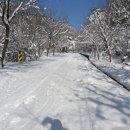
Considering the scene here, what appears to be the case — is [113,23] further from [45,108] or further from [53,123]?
[53,123]

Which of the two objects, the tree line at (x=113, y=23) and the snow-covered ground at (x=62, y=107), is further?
the tree line at (x=113, y=23)

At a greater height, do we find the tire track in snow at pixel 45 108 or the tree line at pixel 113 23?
the tree line at pixel 113 23

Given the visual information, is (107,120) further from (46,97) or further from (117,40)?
(117,40)

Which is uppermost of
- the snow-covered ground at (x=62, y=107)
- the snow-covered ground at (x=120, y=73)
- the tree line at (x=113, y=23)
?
the tree line at (x=113, y=23)

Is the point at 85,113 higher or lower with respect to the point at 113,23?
lower

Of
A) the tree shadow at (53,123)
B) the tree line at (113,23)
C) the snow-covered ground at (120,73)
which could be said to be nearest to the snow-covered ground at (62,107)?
the tree shadow at (53,123)

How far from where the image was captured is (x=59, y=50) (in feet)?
454

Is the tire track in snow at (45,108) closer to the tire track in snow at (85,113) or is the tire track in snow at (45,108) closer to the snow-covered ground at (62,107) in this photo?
the snow-covered ground at (62,107)

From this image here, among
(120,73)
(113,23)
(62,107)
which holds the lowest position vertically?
(120,73)

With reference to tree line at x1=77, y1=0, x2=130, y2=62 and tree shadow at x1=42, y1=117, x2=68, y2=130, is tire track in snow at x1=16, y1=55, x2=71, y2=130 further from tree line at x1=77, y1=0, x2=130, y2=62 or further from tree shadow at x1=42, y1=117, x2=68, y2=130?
tree line at x1=77, y1=0, x2=130, y2=62

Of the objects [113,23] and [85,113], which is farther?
[113,23]

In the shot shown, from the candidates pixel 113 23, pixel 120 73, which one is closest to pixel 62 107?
pixel 120 73

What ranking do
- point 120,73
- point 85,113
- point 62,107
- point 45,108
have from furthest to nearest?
point 120,73, point 62,107, point 45,108, point 85,113

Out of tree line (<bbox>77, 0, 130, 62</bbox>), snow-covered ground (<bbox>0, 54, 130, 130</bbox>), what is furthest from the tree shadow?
tree line (<bbox>77, 0, 130, 62</bbox>)
